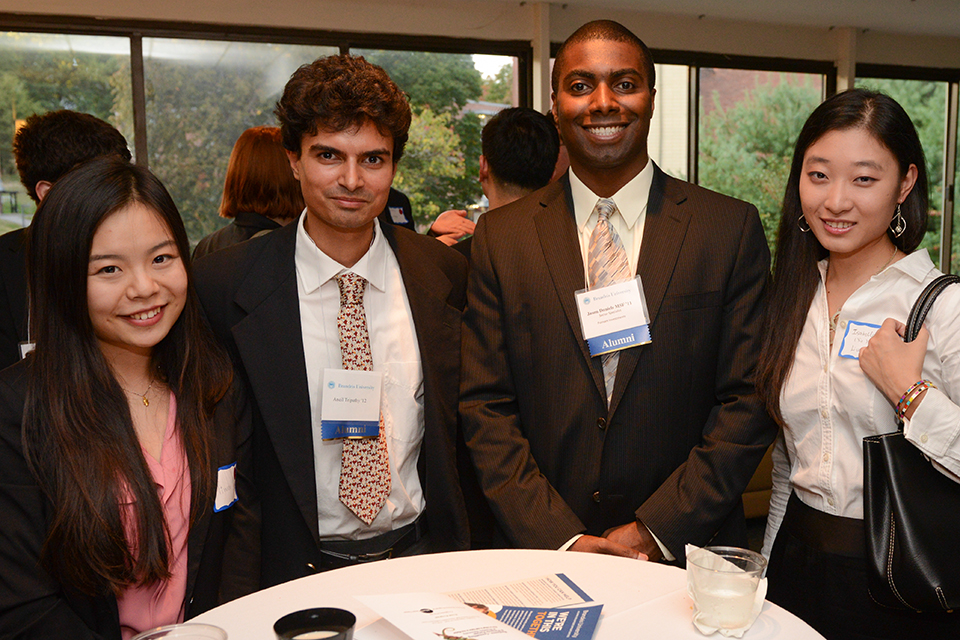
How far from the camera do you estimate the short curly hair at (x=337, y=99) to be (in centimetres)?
193

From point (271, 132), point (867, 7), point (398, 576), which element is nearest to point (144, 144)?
point (271, 132)

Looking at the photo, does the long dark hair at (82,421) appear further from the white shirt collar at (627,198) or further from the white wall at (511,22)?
the white wall at (511,22)

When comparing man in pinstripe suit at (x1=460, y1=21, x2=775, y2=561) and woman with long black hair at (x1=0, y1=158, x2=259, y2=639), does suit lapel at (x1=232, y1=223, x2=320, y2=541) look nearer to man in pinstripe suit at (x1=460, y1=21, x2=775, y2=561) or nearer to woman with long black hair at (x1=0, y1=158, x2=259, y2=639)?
woman with long black hair at (x1=0, y1=158, x2=259, y2=639)

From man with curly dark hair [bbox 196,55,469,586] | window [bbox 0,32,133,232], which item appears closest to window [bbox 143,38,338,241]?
window [bbox 0,32,133,232]

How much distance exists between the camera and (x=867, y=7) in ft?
24.1

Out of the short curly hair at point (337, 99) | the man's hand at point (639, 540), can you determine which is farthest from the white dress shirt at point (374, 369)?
the man's hand at point (639, 540)

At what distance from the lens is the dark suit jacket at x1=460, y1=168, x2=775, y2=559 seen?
1.90 metres

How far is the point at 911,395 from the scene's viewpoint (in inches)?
64.2

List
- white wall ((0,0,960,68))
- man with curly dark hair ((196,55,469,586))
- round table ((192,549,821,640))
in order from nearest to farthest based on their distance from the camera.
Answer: round table ((192,549,821,640)), man with curly dark hair ((196,55,469,586)), white wall ((0,0,960,68))

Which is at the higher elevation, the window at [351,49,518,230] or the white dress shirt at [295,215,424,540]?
the window at [351,49,518,230]

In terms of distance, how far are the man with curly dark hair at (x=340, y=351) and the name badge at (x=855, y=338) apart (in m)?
0.95

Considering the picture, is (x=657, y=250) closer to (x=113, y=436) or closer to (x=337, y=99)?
(x=337, y=99)

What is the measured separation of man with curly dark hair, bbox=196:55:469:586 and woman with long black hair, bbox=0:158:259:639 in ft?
0.43

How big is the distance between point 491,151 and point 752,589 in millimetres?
2240
